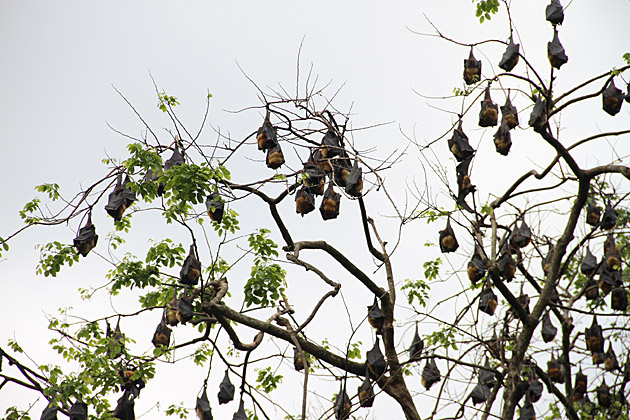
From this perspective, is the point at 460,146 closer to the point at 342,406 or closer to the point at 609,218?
the point at 609,218

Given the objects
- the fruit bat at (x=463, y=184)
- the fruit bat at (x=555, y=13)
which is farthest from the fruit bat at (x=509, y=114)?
the fruit bat at (x=555, y=13)

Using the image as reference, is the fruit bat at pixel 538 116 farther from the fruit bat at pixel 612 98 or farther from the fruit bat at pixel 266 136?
the fruit bat at pixel 266 136

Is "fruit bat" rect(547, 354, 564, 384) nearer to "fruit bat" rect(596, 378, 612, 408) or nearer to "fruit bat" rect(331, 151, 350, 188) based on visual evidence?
"fruit bat" rect(596, 378, 612, 408)

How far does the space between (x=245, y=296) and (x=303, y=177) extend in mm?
2089

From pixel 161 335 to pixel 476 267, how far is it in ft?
14.1

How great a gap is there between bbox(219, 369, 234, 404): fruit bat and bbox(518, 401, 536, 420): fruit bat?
14.7 feet

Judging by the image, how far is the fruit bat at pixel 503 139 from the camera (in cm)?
944

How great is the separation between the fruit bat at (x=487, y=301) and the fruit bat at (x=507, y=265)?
0.51 meters

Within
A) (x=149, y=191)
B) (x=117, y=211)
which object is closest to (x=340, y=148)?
(x=149, y=191)

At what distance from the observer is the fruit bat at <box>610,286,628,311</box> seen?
35.8 feet

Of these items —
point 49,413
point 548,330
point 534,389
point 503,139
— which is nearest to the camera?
point 49,413

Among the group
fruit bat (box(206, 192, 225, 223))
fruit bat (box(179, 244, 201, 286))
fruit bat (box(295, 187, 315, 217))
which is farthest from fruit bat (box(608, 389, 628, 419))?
fruit bat (box(206, 192, 225, 223))

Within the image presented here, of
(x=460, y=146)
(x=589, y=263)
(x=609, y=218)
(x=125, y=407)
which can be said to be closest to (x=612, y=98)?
(x=609, y=218)

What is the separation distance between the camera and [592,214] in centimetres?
1049
